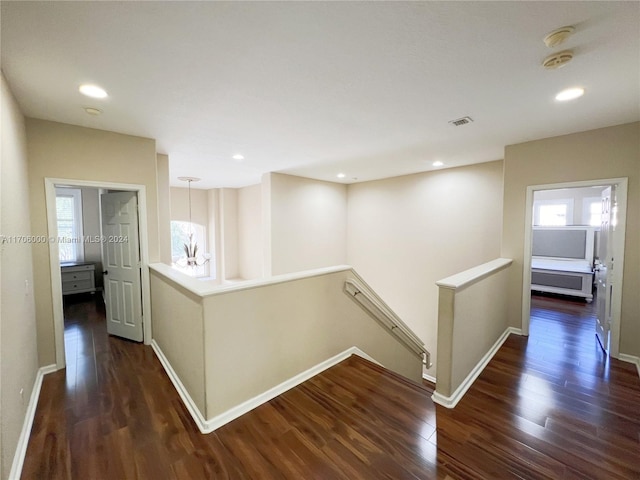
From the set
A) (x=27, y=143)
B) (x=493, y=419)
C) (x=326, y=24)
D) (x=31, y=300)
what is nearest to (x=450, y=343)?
(x=493, y=419)

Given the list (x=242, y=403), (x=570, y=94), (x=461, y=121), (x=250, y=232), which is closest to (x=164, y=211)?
(x=242, y=403)

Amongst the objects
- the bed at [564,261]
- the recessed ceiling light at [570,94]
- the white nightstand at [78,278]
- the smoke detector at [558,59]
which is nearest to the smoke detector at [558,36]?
the smoke detector at [558,59]

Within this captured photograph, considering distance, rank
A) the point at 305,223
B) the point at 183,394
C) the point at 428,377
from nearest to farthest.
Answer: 1. the point at 183,394
2. the point at 428,377
3. the point at 305,223

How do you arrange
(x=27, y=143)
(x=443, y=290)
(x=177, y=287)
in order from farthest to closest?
(x=27, y=143), (x=177, y=287), (x=443, y=290)

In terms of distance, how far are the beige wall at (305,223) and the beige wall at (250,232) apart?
168 centimetres

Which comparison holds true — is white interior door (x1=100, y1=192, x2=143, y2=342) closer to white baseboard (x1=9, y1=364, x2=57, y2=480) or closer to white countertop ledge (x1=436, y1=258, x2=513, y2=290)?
white baseboard (x1=9, y1=364, x2=57, y2=480)

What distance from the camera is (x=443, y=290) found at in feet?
7.65

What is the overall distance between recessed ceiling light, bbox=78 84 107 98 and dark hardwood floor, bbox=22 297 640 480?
268 cm

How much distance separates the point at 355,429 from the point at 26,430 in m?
2.43

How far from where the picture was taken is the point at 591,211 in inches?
261

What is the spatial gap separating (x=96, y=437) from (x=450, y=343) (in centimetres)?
285

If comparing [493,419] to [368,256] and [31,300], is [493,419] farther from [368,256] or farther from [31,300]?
Result: [368,256]

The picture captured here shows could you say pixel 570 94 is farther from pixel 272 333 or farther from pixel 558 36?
pixel 272 333

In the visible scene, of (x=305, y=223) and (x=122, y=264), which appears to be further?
(x=305, y=223)
